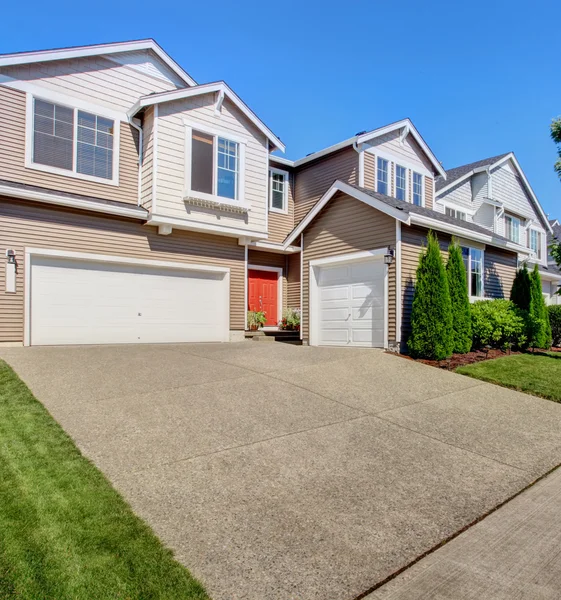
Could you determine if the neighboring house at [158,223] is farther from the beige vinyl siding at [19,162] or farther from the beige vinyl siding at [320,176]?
the beige vinyl siding at [320,176]

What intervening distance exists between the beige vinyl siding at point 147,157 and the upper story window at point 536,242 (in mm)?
20428

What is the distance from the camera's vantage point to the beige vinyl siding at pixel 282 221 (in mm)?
15836

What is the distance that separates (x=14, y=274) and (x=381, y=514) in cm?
949

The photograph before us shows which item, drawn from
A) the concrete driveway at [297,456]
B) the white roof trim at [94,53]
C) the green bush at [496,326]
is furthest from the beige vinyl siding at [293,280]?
the concrete driveway at [297,456]

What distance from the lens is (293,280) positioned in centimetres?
1620

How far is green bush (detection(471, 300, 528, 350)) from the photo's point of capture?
11062mm

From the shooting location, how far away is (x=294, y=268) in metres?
16.1

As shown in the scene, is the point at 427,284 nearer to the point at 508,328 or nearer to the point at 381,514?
the point at 508,328

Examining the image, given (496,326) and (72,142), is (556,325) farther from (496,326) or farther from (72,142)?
(72,142)

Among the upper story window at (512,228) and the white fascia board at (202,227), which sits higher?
the upper story window at (512,228)

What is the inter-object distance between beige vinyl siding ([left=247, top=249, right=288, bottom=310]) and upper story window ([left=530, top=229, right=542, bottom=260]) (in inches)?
587

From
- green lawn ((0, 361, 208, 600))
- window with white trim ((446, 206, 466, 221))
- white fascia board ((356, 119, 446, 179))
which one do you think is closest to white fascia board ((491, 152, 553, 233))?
window with white trim ((446, 206, 466, 221))

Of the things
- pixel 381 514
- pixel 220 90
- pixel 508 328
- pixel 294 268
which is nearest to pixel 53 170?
pixel 220 90

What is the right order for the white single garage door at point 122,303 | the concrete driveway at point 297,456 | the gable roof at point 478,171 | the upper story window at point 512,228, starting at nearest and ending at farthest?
the concrete driveway at point 297,456, the white single garage door at point 122,303, the gable roof at point 478,171, the upper story window at point 512,228
